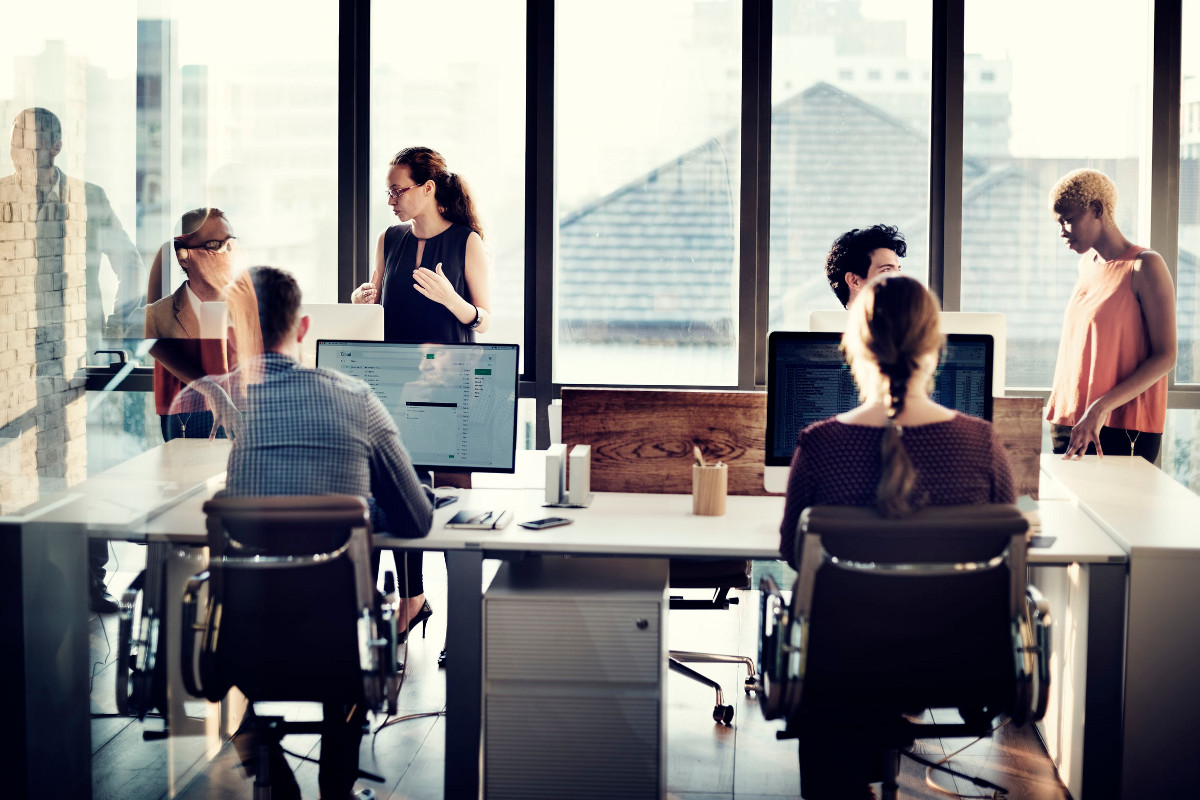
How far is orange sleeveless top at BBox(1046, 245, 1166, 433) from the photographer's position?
3746 mm

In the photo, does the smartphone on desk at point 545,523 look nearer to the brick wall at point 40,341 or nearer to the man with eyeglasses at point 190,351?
the man with eyeglasses at point 190,351

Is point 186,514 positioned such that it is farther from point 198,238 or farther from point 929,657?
point 929,657

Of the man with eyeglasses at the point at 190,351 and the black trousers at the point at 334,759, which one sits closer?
the black trousers at the point at 334,759

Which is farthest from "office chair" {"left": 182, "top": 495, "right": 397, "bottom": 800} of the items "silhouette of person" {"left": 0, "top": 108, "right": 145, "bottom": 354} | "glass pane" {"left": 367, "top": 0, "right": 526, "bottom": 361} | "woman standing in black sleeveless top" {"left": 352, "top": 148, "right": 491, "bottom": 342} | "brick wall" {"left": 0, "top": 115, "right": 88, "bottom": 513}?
"glass pane" {"left": 367, "top": 0, "right": 526, "bottom": 361}

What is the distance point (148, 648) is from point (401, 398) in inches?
37.4

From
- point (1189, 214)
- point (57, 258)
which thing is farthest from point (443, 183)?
point (1189, 214)

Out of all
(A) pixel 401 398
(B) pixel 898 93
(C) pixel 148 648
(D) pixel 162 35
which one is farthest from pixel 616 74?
(C) pixel 148 648

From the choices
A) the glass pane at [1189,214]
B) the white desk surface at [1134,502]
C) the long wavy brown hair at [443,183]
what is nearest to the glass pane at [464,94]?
the long wavy brown hair at [443,183]

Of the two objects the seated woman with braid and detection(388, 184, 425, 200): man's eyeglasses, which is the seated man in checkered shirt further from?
detection(388, 184, 425, 200): man's eyeglasses

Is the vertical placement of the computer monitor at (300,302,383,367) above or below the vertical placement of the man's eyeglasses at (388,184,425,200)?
below

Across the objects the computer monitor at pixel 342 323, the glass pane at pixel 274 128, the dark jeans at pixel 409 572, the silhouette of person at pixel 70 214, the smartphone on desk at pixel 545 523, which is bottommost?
the dark jeans at pixel 409 572

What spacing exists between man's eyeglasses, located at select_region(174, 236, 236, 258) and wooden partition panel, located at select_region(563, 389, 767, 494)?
3.77 ft

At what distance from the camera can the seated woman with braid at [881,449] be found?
2273 mm

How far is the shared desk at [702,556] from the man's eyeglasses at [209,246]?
625 millimetres
